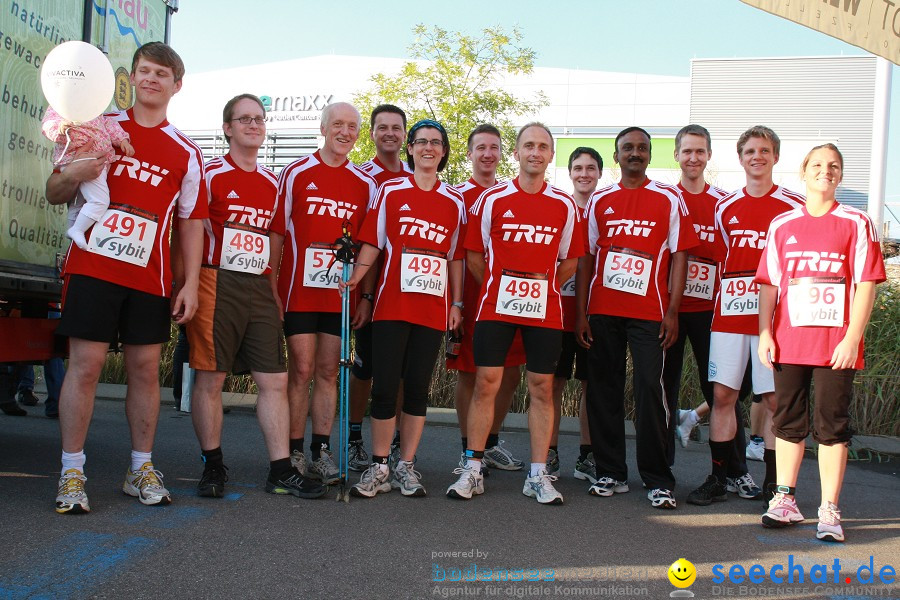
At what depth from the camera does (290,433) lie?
531 cm

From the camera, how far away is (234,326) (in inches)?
191

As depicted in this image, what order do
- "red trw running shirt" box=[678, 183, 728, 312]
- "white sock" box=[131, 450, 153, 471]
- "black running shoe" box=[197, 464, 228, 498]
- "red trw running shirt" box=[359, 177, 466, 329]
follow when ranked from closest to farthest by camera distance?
"white sock" box=[131, 450, 153, 471] → "black running shoe" box=[197, 464, 228, 498] → "red trw running shirt" box=[359, 177, 466, 329] → "red trw running shirt" box=[678, 183, 728, 312]

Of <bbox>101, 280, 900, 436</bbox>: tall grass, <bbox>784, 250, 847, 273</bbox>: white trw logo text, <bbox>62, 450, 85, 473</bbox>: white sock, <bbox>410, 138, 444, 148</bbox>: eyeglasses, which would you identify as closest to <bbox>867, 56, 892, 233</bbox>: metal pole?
<bbox>101, 280, 900, 436</bbox>: tall grass

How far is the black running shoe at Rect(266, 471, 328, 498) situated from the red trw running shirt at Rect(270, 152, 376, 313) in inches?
40.2

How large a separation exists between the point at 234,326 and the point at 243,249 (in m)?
0.45

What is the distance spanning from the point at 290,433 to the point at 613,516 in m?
2.03

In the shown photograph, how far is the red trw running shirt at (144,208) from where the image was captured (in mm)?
4355

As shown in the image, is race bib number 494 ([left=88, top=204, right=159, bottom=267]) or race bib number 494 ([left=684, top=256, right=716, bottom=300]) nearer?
race bib number 494 ([left=88, top=204, right=159, bottom=267])

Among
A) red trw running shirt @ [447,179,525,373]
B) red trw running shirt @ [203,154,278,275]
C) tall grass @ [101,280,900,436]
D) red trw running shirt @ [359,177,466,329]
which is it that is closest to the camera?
red trw running shirt @ [203,154,278,275]

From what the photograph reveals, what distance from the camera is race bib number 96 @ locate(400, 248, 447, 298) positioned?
508cm

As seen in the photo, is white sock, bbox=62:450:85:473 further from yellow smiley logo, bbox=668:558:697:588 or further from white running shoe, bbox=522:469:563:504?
yellow smiley logo, bbox=668:558:697:588

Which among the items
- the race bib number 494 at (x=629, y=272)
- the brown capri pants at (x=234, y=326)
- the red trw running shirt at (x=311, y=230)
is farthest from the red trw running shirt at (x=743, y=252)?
the brown capri pants at (x=234, y=326)

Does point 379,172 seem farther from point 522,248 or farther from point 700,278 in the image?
point 700,278

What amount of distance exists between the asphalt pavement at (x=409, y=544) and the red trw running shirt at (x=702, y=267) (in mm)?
1255
